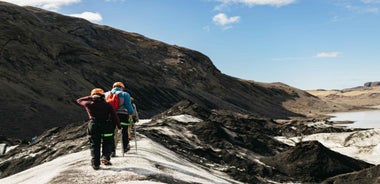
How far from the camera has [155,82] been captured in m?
82.2

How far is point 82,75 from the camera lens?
212 ft

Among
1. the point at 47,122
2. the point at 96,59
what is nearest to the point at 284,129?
the point at 47,122

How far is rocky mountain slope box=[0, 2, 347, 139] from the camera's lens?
4731cm

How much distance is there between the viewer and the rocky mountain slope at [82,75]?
47312 millimetres

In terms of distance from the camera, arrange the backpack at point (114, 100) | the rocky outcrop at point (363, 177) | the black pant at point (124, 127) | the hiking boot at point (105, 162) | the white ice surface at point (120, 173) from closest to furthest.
Result: the white ice surface at point (120, 173) < the hiking boot at point (105, 162) < the backpack at point (114, 100) < the black pant at point (124, 127) < the rocky outcrop at point (363, 177)

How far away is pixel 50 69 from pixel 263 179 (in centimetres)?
4692

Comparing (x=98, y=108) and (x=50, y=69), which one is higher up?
(x=50, y=69)

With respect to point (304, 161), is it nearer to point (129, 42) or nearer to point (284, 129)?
point (284, 129)

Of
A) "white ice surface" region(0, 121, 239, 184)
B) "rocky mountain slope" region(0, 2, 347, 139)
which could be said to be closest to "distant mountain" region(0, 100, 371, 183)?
"white ice surface" region(0, 121, 239, 184)

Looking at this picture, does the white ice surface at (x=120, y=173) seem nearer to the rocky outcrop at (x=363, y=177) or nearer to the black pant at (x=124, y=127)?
→ the black pant at (x=124, y=127)

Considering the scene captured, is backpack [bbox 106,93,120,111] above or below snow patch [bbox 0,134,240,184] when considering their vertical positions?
above

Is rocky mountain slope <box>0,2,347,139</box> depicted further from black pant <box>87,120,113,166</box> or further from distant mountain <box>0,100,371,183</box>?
black pant <box>87,120,113,166</box>

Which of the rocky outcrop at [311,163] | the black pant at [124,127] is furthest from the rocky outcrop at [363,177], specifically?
the black pant at [124,127]

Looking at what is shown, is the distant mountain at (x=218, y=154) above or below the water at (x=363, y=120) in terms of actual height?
above
